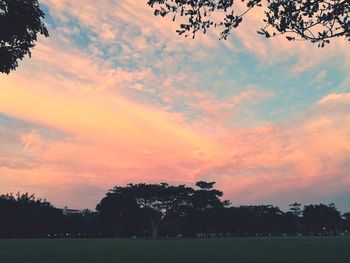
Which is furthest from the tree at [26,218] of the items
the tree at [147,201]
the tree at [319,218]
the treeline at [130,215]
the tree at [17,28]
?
the tree at [319,218]

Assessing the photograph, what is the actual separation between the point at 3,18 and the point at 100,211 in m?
83.4

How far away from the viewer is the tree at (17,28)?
12.9 m

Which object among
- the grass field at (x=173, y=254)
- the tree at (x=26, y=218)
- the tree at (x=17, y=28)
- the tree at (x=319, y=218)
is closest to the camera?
the tree at (x=17, y=28)

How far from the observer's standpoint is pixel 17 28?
43.1 ft

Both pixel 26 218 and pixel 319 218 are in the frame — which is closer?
pixel 26 218

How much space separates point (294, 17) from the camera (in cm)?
1051

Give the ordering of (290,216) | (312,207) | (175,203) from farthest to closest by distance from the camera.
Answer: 1. (312,207)
2. (290,216)
3. (175,203)

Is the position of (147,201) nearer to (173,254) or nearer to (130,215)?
(130,215)

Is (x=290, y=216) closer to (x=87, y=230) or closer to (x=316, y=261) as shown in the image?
(x=87, y=230)

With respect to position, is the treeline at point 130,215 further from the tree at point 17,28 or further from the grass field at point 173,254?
the tree at point 17,28

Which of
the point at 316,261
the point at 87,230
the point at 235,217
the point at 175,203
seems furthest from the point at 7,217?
the point at 316,261

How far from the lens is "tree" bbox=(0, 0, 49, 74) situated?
12922 millimetres

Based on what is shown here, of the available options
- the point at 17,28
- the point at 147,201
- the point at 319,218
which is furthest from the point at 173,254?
the point at 319,218

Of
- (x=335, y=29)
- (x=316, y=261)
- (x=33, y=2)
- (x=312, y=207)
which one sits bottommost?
(x=316, y=261)
